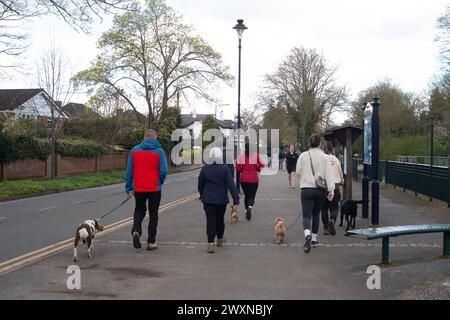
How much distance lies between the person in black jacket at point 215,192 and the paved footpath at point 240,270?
1.21 feet

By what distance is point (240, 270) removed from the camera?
717cm

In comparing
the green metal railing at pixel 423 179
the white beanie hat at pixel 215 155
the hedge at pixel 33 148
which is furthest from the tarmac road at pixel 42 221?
the green metal railing at pixel 423 179

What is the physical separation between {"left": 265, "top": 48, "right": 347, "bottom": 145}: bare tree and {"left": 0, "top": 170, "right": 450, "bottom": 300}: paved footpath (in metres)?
46.3

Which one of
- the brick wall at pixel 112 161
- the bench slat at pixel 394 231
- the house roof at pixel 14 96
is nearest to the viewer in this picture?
the bench slat at pixel 394 231

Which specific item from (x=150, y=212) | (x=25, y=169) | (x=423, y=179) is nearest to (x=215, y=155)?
(x=150, y=212)

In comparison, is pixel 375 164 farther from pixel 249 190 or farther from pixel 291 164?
pixel 291 164

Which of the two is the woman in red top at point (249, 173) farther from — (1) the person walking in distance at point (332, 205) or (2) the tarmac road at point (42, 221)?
(2) the tarmac road at point (42, 221)

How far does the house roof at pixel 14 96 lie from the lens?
55987mm

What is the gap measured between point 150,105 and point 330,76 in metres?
21.7

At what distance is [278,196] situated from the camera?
19.4 meters

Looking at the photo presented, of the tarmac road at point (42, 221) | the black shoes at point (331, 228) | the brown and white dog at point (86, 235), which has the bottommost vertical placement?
the tarmac road at point (42, 221)

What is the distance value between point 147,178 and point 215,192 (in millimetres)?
1131

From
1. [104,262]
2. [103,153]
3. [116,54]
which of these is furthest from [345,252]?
[116,54]
